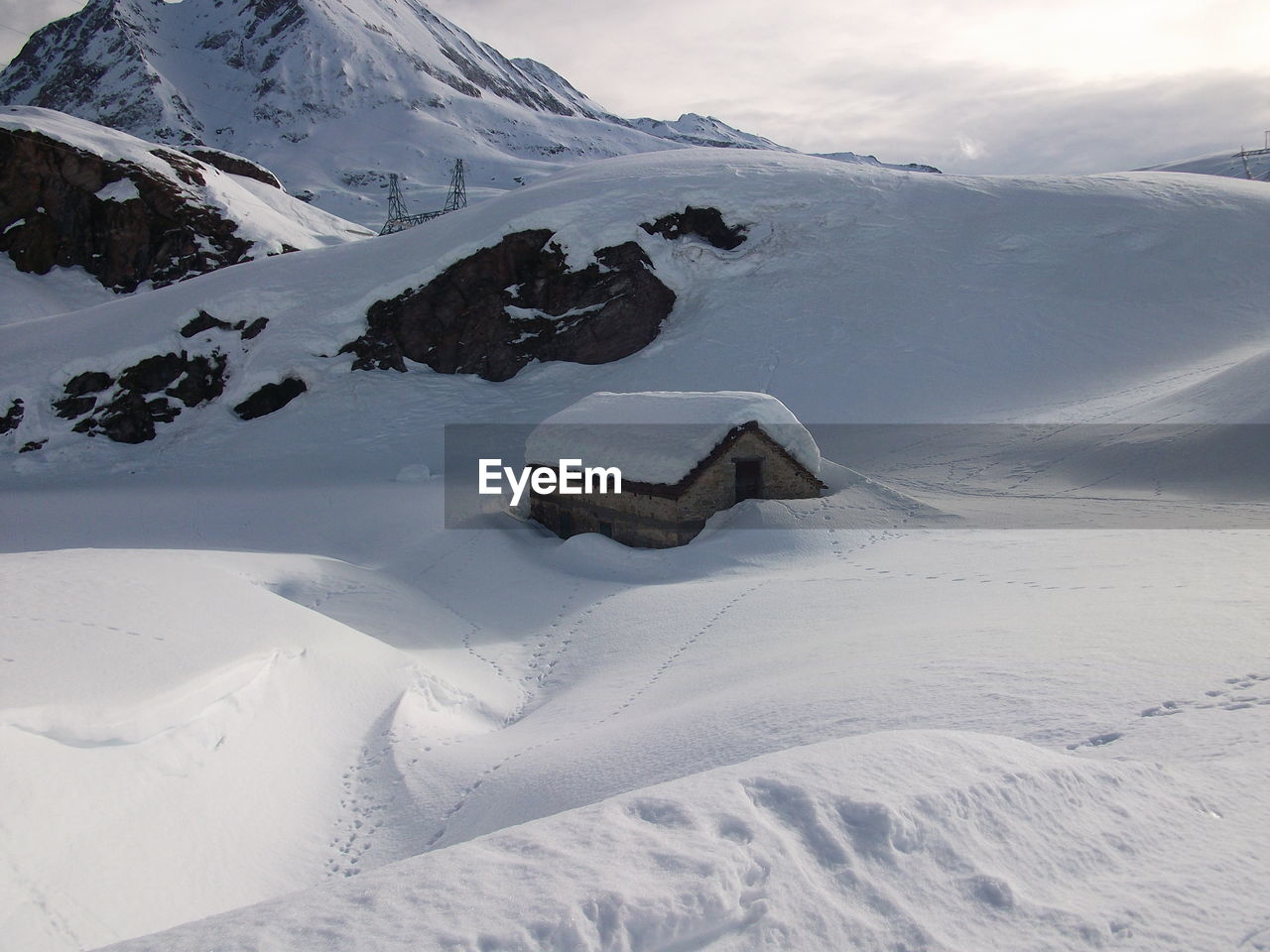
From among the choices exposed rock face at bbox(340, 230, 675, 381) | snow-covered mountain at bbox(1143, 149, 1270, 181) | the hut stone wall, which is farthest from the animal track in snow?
snow-covered mountain at bbox(1143, 149, 1270, 181)

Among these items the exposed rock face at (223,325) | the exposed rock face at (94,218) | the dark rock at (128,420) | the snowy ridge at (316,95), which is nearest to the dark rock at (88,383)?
the dark rock at (128,420)

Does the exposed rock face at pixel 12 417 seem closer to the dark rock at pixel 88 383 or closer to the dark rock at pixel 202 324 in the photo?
the dark rock at pixel 88 383

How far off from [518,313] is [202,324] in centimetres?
1101

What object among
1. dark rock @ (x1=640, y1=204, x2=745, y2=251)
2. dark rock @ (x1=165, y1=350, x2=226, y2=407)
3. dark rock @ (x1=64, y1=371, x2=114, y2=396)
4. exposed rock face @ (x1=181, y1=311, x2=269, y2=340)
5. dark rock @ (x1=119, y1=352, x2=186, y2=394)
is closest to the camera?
dark rock @ (x1=64, y1=371, x2=114, y2=396)

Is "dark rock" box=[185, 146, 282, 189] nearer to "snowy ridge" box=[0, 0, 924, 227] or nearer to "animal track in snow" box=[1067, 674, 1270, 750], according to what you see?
"snowy ridge" box=[0, 0, 924, 227]

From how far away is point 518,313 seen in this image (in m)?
31.1

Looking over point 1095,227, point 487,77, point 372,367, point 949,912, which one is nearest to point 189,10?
point 487,77

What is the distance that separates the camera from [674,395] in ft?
59.4

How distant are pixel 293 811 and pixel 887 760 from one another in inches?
201

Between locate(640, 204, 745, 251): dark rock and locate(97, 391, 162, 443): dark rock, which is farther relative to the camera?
locate(640, 204, 745, 251): dark rock

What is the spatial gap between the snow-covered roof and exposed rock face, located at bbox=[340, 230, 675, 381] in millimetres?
12187

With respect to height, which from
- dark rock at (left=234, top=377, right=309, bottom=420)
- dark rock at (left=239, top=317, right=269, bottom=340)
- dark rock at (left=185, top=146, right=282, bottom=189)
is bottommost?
dark rock at (left=234, top=377, right=309, bottom=420)

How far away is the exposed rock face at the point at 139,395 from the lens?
27.4m

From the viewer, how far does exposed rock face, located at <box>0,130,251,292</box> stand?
116ft
